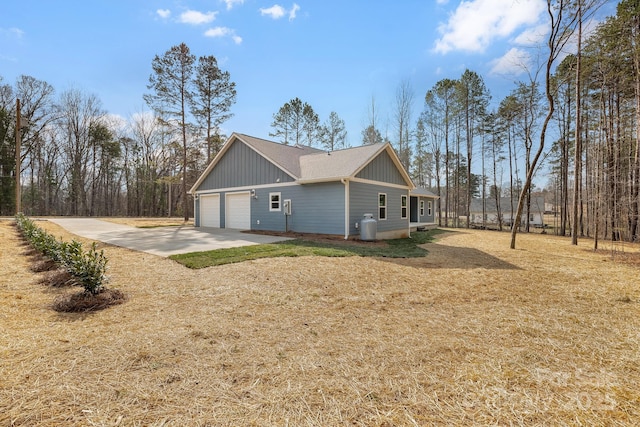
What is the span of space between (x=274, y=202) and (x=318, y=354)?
11.0m

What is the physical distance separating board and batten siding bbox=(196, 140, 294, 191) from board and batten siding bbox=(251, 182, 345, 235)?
1.88 feet

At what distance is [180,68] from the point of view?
21203 millimetres

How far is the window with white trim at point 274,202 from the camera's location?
13091mm

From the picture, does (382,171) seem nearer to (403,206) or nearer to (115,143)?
(403,206)

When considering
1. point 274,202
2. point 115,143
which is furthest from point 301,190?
point 115,143

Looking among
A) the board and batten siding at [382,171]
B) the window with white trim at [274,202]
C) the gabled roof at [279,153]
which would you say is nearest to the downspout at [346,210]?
the board and batten siding at [382,171]

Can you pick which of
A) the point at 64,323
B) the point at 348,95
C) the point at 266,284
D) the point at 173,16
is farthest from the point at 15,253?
the point at 348,95

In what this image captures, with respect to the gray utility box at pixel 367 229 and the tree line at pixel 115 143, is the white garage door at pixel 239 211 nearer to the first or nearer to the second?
the tree line at pixel 115 143

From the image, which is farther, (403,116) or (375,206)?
(403,116)

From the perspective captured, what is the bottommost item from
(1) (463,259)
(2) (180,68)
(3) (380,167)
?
Answer: (1) (463,259)

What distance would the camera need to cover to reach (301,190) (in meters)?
12.4

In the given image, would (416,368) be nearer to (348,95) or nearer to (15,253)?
(15,253)

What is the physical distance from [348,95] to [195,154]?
1336 cm

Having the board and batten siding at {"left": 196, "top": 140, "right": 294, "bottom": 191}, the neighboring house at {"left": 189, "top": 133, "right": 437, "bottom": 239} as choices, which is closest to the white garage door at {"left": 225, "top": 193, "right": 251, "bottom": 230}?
the neighboring house at {"left": 189, "top": 133, "right": 437, "bottom": 239}
